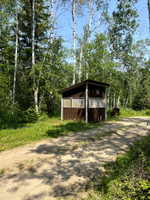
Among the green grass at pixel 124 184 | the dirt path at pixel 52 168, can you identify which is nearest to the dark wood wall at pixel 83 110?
the dirt path at pixel 52 168

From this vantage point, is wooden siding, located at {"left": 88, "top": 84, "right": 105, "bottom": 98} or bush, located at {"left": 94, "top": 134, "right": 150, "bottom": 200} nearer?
bush, located at {"left": 94, "top": 134, "right": 150, "bottom": 200}

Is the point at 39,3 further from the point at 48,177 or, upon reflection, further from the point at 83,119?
the point at 48,177

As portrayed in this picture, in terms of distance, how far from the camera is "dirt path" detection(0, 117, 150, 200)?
320 cm

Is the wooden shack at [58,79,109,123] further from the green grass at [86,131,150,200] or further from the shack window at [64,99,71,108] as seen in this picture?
the green grass at [86,131,150,200]

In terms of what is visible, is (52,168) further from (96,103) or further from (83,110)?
(96,103)

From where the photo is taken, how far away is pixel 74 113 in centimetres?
1400

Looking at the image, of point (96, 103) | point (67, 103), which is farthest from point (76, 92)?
point (96, 103)

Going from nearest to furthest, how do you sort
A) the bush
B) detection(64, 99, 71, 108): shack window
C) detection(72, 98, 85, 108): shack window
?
the bush
detection(72, 98, 85, 108): shack window
detection(64, 99, 71, 108): shack window

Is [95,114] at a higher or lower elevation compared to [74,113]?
lower

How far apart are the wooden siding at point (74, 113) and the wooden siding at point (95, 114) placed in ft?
2.34

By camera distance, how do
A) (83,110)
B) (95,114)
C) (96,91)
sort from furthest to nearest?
(96,91), (95,114), (83,110)

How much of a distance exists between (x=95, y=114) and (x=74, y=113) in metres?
2.23

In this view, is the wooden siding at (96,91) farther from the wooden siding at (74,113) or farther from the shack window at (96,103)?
the wooden siding at (74,113)

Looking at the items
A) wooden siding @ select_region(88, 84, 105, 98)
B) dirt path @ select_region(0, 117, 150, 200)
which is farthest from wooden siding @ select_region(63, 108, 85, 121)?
dirt path @ select_region(0, 117, 150, 200)
